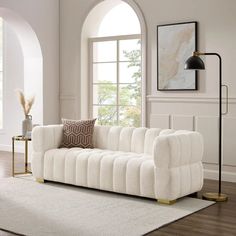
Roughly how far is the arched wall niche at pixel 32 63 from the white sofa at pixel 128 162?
5.30 feet

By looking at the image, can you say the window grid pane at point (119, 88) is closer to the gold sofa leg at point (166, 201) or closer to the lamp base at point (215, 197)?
the lamp base at point (215, 197)

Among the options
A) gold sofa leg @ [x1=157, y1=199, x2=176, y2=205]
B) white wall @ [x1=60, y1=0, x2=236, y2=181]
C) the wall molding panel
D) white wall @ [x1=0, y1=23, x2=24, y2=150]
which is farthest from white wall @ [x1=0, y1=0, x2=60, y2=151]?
gold sofa leg @ [x1=157, y1=199, x2=176, y2=205]

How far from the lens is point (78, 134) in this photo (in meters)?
5.90

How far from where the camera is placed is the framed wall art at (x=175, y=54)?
6203 millimetres

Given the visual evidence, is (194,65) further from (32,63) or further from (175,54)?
(32,63)

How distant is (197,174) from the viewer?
514 centimetres

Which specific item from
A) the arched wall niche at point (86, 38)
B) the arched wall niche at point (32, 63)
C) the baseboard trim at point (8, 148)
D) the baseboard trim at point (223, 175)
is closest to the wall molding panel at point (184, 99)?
the baseboard trim at point (223, 175)

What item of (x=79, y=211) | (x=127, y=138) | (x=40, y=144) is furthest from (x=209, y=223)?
(x=40, y=144)

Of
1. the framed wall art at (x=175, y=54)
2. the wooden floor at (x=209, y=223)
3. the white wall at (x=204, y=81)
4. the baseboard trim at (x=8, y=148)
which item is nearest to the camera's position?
the wooden floor at (x=209, y=223)

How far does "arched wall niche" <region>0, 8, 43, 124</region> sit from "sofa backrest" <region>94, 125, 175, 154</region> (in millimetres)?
1754

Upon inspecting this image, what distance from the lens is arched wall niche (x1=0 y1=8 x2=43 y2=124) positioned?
7.31 metres

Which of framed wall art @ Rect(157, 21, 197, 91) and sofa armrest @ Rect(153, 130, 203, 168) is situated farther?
framed wall art @ Rect(157, 21, 197, 91)

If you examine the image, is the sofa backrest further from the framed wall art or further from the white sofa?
the framed wall art

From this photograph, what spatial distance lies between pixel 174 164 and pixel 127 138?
1069 millimetres
